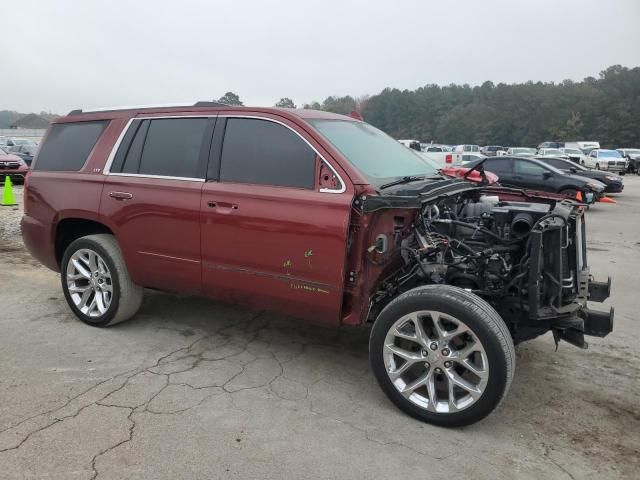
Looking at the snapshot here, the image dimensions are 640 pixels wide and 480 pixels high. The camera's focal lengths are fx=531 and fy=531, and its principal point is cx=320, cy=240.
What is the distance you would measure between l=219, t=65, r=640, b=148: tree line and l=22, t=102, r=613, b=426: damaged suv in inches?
2205

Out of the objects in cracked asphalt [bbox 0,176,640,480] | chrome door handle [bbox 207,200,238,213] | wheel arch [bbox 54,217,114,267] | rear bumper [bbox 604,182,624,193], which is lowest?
cracked asphalt [bbox 0,176,640,480]

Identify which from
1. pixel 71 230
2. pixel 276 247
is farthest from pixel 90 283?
pixel 276 247

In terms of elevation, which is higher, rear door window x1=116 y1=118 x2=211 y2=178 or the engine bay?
rear door window x1=116 y1=118 x2=211 y2=178

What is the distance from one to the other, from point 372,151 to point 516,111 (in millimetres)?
92476

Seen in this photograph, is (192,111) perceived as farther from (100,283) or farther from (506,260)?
(506,260)

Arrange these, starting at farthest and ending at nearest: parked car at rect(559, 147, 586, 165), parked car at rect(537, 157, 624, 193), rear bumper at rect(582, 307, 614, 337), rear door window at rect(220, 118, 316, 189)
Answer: parked car at rect(559, 147, 586, 165), parked car at rect(537, 157, 624, 193), rear door window at rect(220, 118, 316, 189), rear bumper at rect(582, 307, 614, 337)

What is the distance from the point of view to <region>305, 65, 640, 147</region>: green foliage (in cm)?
7406

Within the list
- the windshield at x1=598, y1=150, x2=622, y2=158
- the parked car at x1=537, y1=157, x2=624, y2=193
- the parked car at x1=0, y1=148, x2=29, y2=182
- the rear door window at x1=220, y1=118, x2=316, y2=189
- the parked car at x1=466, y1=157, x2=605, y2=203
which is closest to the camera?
the rear door window at x1=220, y1=118, x2=316, y2=189

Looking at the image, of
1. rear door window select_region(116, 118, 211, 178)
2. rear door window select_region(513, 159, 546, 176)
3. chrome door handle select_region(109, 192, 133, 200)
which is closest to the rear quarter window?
rear door window select_region(116, 118, 211, 178)

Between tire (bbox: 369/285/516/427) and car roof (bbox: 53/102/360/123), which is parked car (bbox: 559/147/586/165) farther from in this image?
tire (bbox: 369/285/516/427)

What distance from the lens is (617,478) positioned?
2.65 meters

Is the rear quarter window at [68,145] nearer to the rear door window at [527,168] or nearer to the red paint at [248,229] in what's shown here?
the red paint at [248,229]

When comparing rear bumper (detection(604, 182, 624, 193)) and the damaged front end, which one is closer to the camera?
the damaged front end

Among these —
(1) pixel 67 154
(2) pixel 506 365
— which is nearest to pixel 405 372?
(2) pixel 506 365
